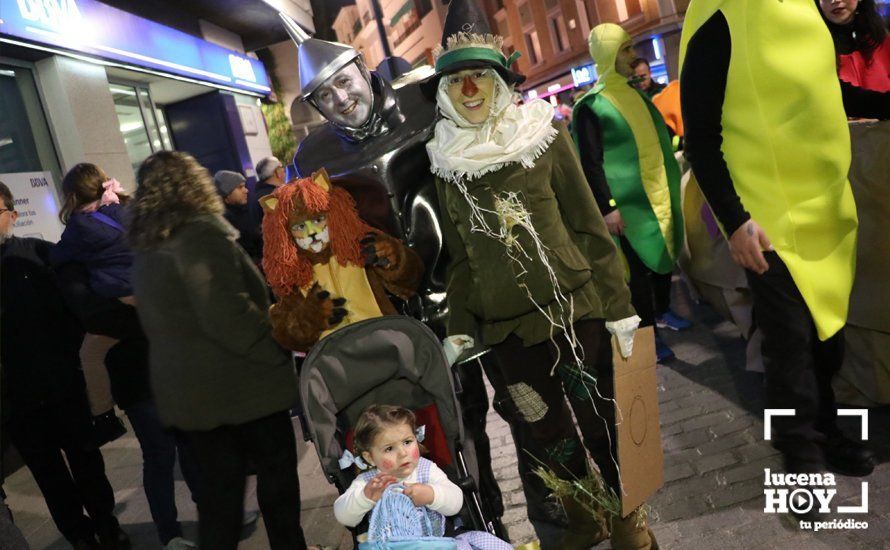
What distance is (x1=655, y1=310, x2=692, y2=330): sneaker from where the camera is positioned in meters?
5.09

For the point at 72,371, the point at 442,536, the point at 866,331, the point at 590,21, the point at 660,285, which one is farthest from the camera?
the point at 590,21

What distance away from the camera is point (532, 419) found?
258 cm

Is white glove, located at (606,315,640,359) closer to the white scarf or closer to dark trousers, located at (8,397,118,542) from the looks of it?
the white scarf

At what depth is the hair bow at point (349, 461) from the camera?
7.91 ft

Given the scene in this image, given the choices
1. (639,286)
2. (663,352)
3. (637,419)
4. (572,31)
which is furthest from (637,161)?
(572,31)

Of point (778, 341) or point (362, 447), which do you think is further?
point (778, 341)

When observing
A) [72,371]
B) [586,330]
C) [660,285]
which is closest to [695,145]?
[586,330]

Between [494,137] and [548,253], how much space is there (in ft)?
1.56

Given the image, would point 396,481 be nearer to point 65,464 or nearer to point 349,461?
point 349,461

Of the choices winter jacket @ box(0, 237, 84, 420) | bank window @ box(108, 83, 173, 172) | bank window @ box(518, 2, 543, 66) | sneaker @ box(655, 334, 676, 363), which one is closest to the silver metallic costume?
winter jacket @ box(0, 237, 84, 420)

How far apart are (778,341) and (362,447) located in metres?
1.60

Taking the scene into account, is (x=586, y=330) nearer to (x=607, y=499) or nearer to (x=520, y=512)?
(x=607, y=499)

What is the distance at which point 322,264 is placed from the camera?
104 inches

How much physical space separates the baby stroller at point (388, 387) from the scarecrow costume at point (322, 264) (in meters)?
0.14
